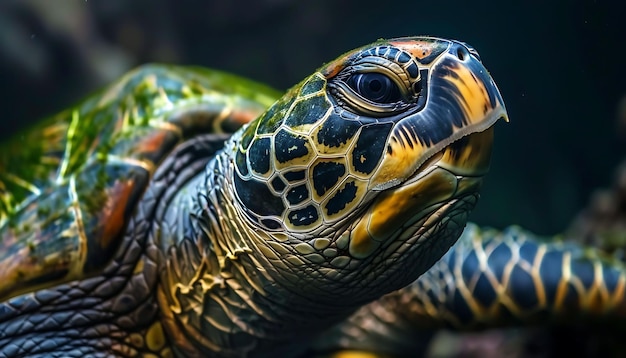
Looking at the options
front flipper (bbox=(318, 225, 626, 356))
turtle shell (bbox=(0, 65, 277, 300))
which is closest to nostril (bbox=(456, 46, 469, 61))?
turtle shell (bbox=(0, 65, 277, 300))

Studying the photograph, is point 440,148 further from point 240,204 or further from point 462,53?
point 240,204

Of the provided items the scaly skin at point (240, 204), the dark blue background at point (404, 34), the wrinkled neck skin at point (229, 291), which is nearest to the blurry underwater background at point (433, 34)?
the dark blue background at point (404, 34)

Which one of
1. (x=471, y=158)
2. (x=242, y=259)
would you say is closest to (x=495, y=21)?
(x=471, y=158)

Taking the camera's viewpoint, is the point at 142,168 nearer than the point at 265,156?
No

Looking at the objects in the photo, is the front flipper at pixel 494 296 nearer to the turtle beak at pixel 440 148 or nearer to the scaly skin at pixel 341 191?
the scaly skin at pixel 341 191

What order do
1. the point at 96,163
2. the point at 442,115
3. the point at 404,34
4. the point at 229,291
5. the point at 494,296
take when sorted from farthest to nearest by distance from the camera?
1. the point at 494,296
2. the point at 96,163
3. the point at 229,291
4. the point at 404,34
5. the point at 442,115

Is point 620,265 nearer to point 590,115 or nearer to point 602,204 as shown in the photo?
point 590,115

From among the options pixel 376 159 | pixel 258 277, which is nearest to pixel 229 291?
pixel 258 277
